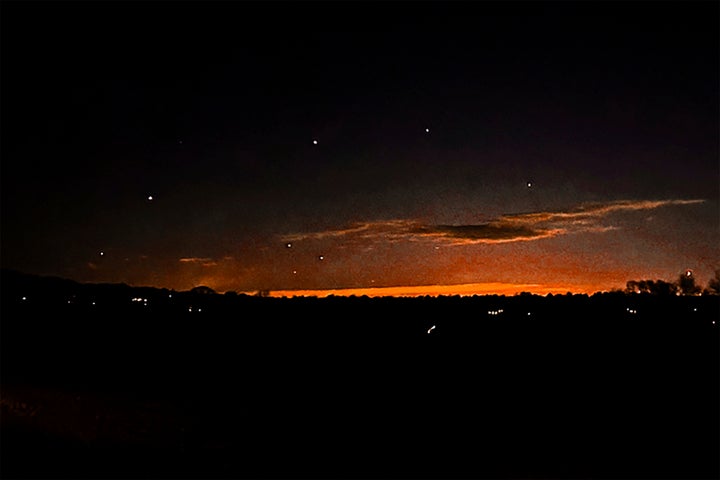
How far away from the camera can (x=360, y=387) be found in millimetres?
12789

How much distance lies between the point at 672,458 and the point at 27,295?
753 inches

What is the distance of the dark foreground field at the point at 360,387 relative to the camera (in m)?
8.47

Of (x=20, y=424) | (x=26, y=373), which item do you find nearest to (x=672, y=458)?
(x=20, y=424)

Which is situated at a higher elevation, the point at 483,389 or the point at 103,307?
the point at 103,307

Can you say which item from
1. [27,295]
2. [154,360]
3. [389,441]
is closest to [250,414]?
[389,441]

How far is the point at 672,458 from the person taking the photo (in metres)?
8.39

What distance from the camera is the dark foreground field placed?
847cm

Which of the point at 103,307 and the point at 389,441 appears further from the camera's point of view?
the point at 103,307

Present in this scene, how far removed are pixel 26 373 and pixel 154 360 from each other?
265 cm

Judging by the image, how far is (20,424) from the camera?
10344mm

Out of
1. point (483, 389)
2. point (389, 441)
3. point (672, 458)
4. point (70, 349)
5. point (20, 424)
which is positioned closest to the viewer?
point (672, 458)

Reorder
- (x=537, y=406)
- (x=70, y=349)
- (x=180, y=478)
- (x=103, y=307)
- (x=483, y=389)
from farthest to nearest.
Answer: (x=103, y=307), (x=70, y=349), (x=483, y=389), (x=537, y=406), (x=180, y=478)

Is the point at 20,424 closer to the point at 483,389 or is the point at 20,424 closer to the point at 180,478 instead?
the point at 180,478

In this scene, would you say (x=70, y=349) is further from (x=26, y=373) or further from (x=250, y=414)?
(x=250, y=414)
